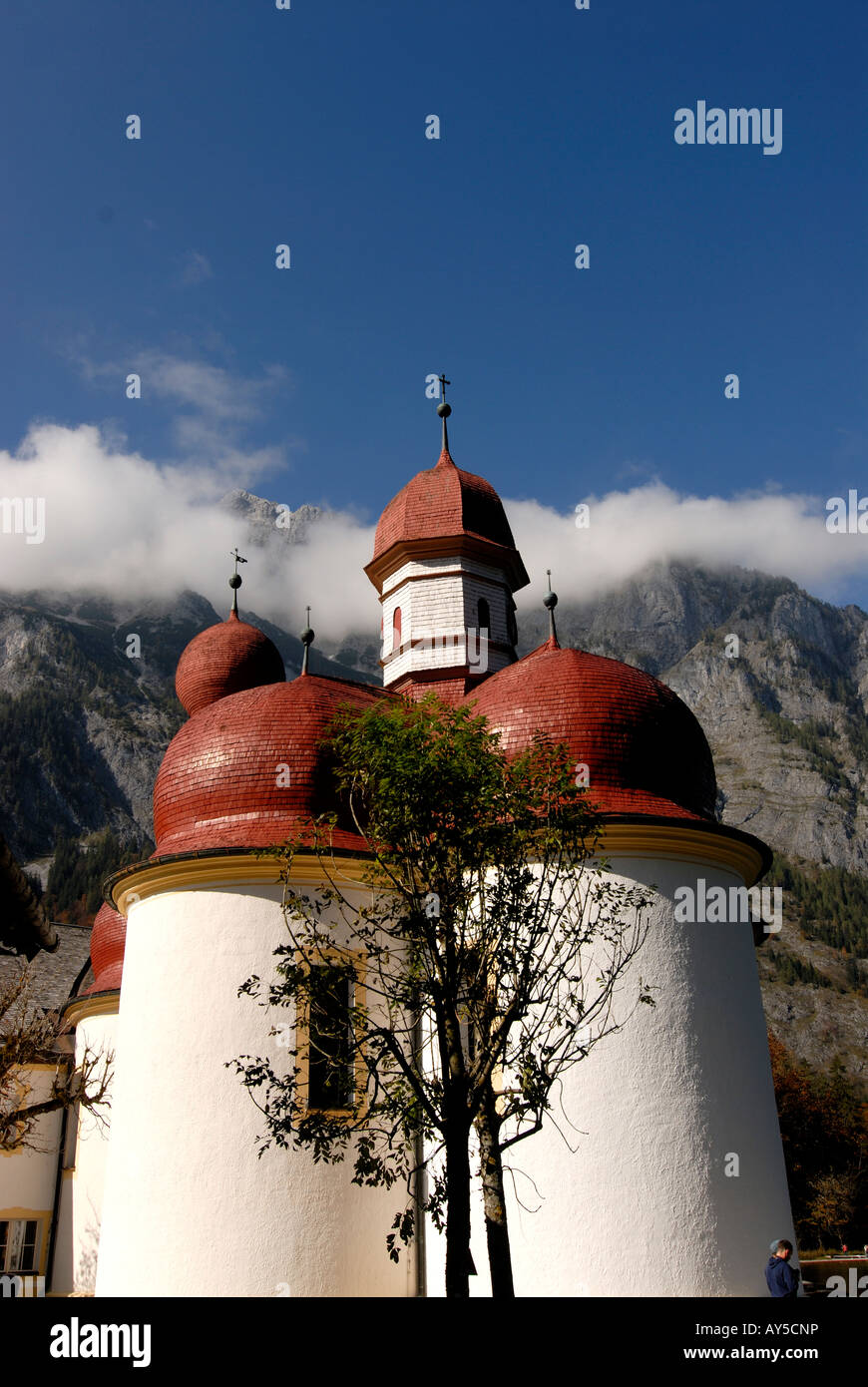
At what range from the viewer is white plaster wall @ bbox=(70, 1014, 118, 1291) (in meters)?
22.9

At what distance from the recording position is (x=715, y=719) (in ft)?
443

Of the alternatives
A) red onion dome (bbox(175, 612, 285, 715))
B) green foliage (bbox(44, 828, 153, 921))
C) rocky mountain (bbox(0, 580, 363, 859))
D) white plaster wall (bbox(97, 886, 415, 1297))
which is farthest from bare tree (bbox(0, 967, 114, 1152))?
rocky mountain (bbox(0, 580, 363, 859))

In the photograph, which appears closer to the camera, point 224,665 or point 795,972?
point 224,665

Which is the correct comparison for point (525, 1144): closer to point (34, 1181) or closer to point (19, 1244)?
point (34, 1181)

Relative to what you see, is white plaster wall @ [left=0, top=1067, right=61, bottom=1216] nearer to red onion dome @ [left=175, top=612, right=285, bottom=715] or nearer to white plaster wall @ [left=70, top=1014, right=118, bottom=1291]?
white plaster wall @ [left=70, top=1014, right=118, bottom=1291]

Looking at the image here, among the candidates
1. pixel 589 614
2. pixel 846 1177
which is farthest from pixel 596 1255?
pixel 589 614

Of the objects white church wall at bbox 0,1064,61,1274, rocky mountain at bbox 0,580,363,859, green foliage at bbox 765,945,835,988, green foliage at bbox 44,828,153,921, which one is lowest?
white church wall at bbox 0,1064,61,1274

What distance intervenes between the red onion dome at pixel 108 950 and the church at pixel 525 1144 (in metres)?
6.64

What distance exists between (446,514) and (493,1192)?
52.7 ft

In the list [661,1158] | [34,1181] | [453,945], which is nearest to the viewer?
[453,945]

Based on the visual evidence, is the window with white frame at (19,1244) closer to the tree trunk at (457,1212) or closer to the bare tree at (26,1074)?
the bare tree at (26,1074)

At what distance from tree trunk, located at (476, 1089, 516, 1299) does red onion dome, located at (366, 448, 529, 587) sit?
15.0 meters

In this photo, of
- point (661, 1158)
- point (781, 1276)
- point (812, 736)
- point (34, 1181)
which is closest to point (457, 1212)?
point (781, 1276)

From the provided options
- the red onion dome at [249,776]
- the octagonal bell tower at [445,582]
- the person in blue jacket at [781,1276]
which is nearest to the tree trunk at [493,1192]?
the person in blue jacket at [781,1276]
